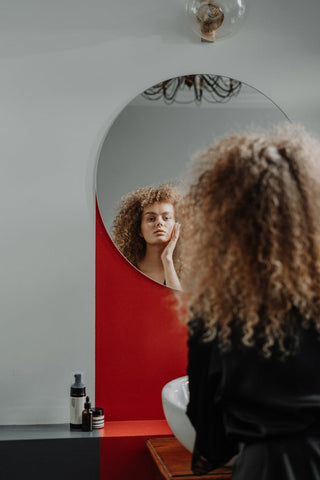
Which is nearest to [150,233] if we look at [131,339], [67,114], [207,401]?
[131,339]

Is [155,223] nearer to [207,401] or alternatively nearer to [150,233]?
[150,233]

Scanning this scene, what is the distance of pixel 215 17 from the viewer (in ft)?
6.96

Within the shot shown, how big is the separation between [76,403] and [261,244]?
115cm

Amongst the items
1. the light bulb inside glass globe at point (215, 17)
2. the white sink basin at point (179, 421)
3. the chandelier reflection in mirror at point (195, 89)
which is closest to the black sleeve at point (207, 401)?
the white sink basin at point (179, 421)

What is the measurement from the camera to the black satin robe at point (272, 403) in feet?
3.38

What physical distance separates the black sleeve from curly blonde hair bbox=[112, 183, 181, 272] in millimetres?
1006

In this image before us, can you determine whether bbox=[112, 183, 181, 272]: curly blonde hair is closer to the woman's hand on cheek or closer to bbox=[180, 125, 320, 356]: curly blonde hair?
the woman's hand on cheek

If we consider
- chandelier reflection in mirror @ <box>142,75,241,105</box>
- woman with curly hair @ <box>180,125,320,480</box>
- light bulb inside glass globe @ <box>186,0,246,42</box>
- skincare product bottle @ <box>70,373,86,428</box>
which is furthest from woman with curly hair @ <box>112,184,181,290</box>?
woman with curly hair @ <box>180,125,320,480</box>

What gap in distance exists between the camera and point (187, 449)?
1.64m

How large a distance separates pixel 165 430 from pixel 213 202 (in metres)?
1.10

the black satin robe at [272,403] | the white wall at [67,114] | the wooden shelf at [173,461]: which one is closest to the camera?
the black satin robe at [272,403]

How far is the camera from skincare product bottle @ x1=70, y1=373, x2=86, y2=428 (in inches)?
76.2

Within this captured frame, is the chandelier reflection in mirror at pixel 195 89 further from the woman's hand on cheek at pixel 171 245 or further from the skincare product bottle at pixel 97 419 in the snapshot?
the skincare product bottle at pixel 97 419

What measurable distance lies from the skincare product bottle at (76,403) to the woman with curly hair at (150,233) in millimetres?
488
